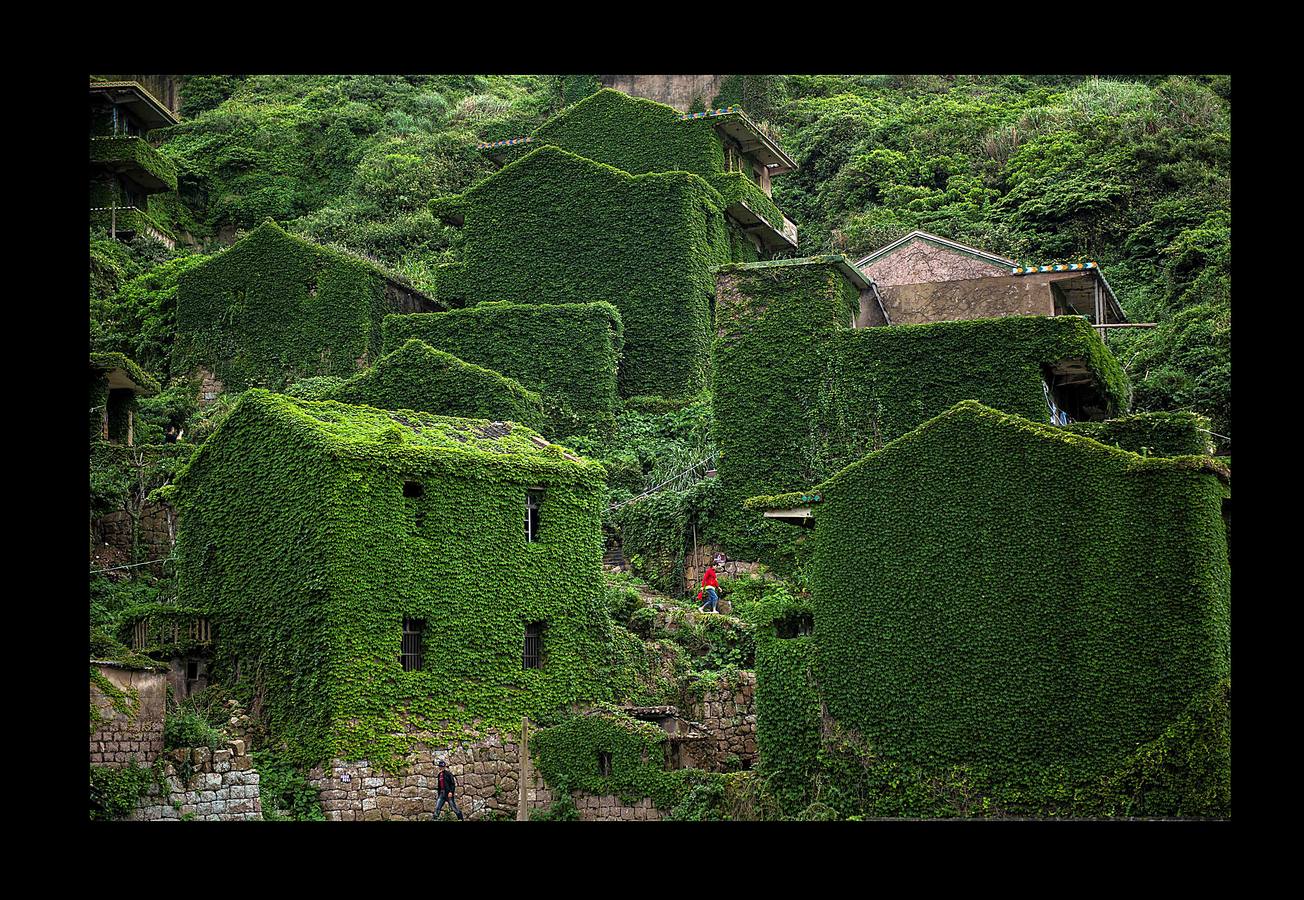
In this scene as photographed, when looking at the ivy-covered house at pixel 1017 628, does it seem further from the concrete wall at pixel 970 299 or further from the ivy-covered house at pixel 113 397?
the ivy-covered house at pixel 113 397

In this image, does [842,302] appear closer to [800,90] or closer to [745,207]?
[745,207]

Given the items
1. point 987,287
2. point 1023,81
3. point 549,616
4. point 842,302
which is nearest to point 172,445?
point 549,616

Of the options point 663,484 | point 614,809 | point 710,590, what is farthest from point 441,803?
point 663,484

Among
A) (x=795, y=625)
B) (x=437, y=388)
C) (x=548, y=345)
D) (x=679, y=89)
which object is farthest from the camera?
(x=679, y=89)

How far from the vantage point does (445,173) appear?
69250 millimetres

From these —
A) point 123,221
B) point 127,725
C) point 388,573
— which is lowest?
point 127,725

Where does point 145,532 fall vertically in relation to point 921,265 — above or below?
below

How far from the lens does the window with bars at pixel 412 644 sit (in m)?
31.5

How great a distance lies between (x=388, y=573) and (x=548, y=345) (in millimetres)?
16001

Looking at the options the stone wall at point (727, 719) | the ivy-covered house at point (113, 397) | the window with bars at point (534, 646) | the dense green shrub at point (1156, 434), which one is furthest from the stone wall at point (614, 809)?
the ivy-covered house at point (113, 397)

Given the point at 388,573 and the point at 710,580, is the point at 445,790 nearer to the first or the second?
the point at 388,573

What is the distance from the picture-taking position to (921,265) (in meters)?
47.4

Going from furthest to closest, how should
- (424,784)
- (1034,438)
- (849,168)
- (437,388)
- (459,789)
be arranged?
(849,168) < (437,388) < (459,789) < (424,784) < (1034,438)

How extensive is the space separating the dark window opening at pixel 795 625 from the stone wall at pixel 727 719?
3303 mm
